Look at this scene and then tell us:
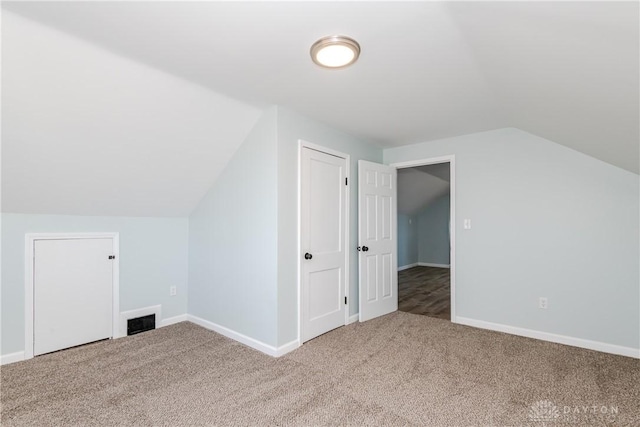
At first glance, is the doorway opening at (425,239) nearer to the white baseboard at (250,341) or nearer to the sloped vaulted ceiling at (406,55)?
the sloped vaulted ceiling at (406,55)

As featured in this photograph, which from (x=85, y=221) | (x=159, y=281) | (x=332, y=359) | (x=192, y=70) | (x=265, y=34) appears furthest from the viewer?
(x=159, y=281)

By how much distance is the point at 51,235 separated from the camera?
108 inches

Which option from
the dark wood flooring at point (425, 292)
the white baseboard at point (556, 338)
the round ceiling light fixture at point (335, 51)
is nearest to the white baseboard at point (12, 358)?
the round ceiling light fixture at point (335, 51)

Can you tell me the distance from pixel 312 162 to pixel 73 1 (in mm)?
1995

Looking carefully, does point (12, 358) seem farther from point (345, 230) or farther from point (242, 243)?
point (345, 230)

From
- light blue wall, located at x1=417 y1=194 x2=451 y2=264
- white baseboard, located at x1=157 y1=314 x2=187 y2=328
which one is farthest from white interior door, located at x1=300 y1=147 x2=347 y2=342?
light blue wall, located at x1=417 y1=194 x2=451 y2=264

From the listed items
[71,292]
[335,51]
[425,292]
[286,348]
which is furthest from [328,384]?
[425,292]

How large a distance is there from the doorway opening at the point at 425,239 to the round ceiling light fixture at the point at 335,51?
2.25 m

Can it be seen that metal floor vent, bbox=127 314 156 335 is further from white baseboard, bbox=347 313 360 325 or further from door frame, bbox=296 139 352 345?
white baseboard, bbox=347 313 360 325

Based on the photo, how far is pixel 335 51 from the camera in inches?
70.9

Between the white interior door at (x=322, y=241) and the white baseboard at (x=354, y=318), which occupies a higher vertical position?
the white interior door at (x=322, y=241)

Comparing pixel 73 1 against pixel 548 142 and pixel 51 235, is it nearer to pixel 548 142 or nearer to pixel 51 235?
pixel 51 235

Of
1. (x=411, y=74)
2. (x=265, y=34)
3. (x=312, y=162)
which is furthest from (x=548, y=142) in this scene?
(x=265, y=34)

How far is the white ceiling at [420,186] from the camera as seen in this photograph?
583cm
